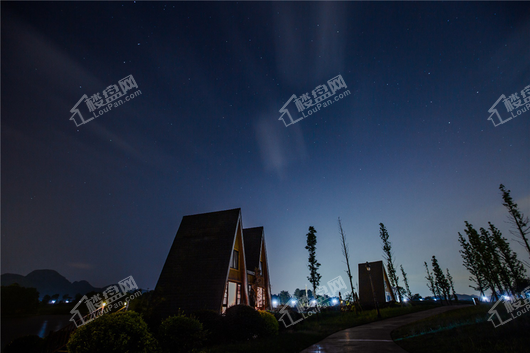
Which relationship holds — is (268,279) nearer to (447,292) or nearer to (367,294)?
(367,294)

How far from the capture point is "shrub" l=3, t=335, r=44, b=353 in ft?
35.8

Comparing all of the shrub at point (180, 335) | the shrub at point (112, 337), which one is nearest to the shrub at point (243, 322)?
A: the shrub at point (180, 335)

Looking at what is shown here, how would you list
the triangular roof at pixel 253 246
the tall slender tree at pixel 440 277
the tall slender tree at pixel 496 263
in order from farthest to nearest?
1. the tall slender tree at pixel 440 277
2. the tall slender tree at pixel 496 263
3. the triangular roof at pixel 253 246

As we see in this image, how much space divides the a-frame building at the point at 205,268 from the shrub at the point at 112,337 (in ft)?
A: 27.4

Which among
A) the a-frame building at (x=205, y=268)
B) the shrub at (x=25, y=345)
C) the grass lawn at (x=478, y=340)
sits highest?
the a-frame building at (x=205, y=268)

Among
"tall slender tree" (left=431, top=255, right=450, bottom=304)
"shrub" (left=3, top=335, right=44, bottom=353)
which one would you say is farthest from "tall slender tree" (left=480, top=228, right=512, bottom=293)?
"shrub" (left=3, top=335, right=44, bottom=353)

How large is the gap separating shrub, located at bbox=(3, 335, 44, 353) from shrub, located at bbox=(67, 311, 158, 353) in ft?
24.6

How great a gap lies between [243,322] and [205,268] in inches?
240

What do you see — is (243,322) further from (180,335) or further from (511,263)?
(511,263)

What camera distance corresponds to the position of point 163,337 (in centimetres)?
940

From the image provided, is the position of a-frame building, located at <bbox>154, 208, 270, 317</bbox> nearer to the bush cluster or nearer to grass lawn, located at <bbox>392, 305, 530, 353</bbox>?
the bush cluster

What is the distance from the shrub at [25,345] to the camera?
10922mm
